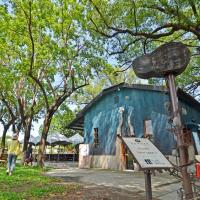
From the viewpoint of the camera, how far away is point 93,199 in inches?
324

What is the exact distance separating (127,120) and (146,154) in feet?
49.9

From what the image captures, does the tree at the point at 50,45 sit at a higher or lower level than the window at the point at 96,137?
higher

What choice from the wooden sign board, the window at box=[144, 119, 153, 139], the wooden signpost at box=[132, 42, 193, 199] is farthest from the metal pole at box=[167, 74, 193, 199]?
the window at box=[144, 119, 153, 139]

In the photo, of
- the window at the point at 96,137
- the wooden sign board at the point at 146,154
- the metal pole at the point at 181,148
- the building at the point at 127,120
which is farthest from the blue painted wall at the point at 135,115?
the metal pole at the point at 181,148

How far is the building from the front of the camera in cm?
1989

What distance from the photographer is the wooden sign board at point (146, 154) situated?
5007mm

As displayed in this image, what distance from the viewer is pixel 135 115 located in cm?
2039

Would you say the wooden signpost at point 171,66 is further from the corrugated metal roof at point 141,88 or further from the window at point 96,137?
the window at point 96,137

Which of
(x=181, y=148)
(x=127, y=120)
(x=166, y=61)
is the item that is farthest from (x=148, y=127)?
(x=181, y=148)

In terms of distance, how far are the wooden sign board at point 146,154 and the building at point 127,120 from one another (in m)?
13.3

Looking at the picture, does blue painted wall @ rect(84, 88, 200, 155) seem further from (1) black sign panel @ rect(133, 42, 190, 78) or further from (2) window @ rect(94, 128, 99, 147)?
(1) black sign panel @ rect(133, 42, 190, 78)

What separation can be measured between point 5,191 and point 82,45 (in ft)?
47.1

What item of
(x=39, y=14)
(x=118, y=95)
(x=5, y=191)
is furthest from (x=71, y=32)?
(x=5, y=191)

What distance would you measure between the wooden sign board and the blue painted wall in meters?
13.5
